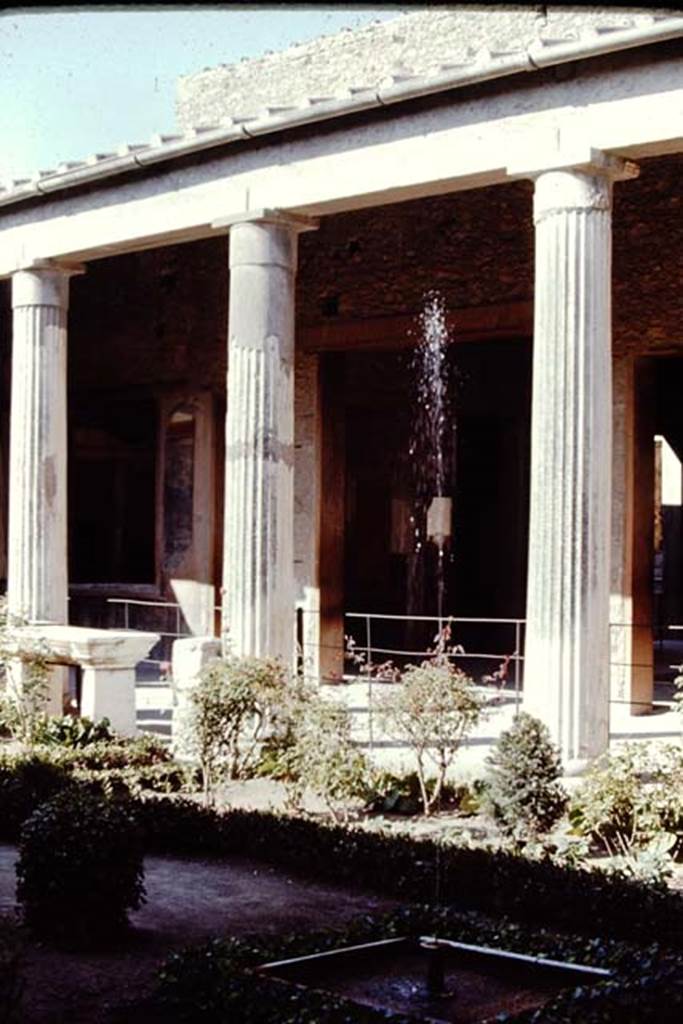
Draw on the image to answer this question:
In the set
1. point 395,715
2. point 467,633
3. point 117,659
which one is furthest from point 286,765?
point 467,633

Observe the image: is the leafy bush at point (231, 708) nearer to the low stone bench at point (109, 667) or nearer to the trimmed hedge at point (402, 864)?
the trimmed hedge at point (402, 864)

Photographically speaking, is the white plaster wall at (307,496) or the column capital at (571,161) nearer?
the column capital at (571,161)

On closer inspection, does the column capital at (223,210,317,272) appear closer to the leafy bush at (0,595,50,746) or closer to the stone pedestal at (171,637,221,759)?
the stone pedestal at (171,637,221,759)

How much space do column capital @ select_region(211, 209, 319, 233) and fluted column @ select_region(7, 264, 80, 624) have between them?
264 cm

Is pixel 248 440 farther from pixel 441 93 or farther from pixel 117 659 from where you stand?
pixel 441 93

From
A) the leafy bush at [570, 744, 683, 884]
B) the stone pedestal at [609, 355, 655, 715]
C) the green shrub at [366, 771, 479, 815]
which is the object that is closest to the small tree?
the green shrub at [366, 771, 479, 815]

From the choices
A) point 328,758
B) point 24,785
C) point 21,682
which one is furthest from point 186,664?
point 328,758

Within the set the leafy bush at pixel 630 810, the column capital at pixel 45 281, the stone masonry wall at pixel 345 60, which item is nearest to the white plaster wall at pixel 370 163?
the column capital at pixel 45 281

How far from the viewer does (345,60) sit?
52.6 ft

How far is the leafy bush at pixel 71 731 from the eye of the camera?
10773 millimetres

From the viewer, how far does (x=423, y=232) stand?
14617 mm

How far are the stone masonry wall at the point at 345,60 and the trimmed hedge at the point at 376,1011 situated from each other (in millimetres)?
9238

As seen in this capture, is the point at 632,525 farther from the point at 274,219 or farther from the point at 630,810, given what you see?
the point at 630,810

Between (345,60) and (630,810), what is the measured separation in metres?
10.7
